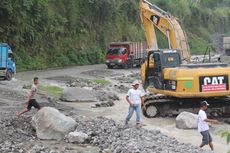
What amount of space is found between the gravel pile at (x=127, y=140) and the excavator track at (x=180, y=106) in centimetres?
359

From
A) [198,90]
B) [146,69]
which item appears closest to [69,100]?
[146,69]

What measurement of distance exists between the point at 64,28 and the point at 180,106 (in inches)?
1292

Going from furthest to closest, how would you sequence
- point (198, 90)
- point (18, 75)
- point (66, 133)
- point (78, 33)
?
point (78, 33) → point (18, 75) → point (198, 90) → point (66, 133)

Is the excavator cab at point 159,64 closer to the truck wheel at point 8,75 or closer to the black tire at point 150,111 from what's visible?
the black tire at point 150,111

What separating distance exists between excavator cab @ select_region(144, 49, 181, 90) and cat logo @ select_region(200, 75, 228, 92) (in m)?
1.85

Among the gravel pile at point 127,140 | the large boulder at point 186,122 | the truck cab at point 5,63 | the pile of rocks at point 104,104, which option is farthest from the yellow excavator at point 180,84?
the truck cab at point 5,63

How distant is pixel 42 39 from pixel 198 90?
30099 mm

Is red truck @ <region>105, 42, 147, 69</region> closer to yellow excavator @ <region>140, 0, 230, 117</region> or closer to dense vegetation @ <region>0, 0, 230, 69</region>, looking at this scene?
dense vegetation @ <region>0, 0, 230, 69</region>

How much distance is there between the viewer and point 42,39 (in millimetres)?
49719

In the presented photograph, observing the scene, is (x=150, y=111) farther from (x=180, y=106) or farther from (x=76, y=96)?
(x=76, y=96)

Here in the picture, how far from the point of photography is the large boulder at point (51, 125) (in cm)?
1775

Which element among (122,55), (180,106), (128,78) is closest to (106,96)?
(180,106)

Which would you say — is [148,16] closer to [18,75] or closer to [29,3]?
[18,75]

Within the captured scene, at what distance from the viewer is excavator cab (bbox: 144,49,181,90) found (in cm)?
2302
